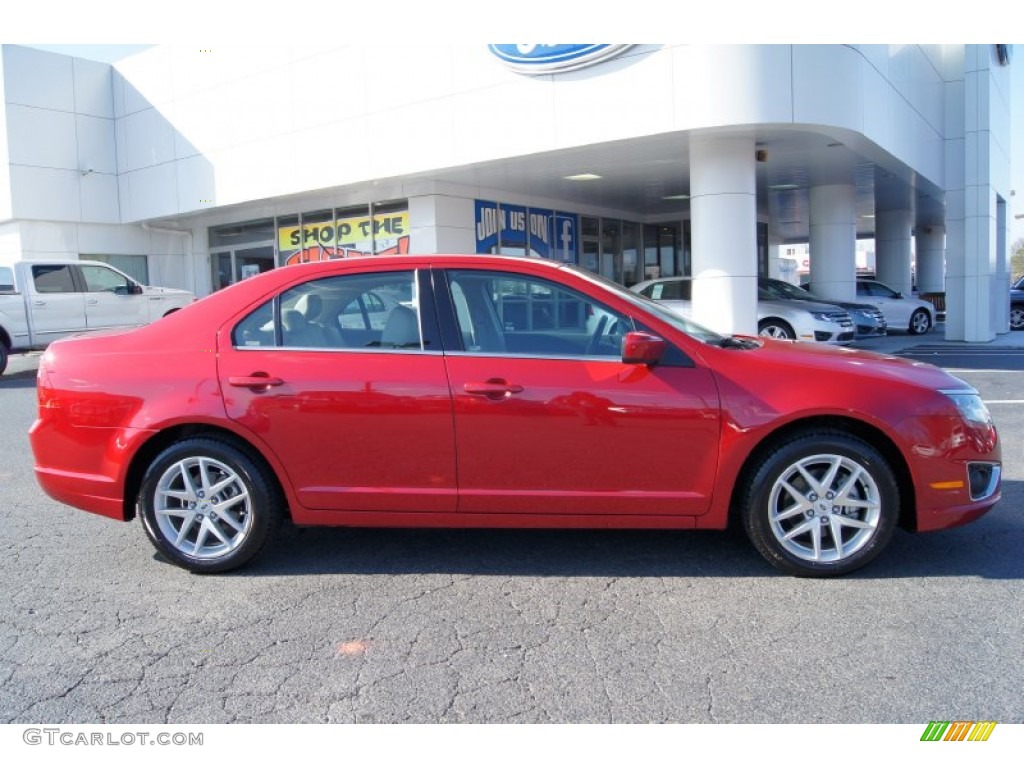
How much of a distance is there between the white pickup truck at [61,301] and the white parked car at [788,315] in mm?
9435

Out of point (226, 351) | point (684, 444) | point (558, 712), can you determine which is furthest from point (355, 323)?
point (558, 712)

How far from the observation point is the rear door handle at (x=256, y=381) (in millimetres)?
4238

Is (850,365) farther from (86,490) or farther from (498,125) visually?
(498,125)

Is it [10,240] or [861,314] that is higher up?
[10,240]

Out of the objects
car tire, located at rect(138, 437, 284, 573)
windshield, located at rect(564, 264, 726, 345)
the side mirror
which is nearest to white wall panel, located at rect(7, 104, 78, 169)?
car tire, located at rect(138, 437, 284, 573)

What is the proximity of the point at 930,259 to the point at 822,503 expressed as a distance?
30.9 metres

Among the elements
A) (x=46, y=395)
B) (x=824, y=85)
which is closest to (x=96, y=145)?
(x=824, y=85)

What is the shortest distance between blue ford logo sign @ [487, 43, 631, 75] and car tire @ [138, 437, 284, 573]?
982 cm

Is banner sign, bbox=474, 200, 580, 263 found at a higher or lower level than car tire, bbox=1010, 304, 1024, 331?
higher

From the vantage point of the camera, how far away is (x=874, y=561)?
4.36 metres

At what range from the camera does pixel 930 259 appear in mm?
31172

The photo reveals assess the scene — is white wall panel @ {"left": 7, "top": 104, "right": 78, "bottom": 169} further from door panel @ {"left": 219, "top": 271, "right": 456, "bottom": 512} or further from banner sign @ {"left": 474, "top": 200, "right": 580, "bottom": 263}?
door panel @ {"left": 219, "top": 271, "right": 456, "bottom": 512}

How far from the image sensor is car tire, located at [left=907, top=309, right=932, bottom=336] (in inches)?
842

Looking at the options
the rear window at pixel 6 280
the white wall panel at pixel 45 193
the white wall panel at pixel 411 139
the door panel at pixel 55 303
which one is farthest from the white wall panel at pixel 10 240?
A: the white wall panel at pixel 411 139
